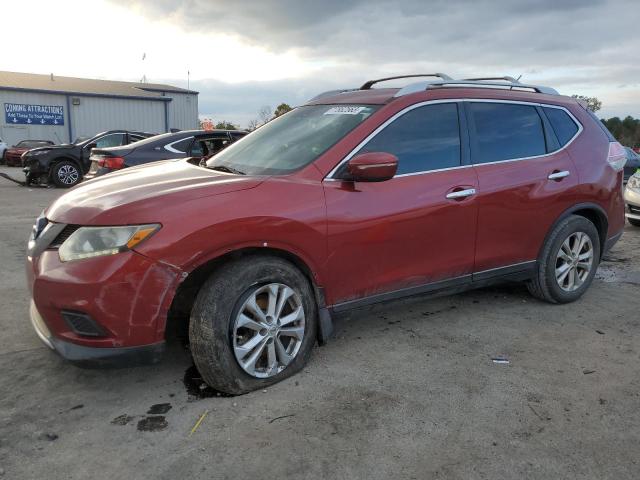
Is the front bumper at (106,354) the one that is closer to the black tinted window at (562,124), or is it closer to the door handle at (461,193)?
the door handle at (461,193)

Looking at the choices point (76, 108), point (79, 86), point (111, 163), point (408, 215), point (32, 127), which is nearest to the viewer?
point (408, 215)

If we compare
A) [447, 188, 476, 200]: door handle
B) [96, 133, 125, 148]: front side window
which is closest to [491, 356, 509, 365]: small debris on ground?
[447, 188, 476, 200]: door handle

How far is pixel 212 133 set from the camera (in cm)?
891

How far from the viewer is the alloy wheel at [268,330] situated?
116 inches

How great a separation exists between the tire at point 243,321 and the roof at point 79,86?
33483 mm

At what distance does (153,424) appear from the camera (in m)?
2.73

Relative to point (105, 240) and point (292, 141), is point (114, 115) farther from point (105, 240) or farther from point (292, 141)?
point (105, 240)

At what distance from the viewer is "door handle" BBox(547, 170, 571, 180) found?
423 centimetres

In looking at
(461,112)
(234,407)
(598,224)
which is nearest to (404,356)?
(234,407)

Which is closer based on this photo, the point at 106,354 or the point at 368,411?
the point at 106,354

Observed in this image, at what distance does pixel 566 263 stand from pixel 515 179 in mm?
1053

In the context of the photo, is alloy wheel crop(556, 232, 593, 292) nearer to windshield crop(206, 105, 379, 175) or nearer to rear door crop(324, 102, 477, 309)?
rear door crop(324, 102, 477, 309)

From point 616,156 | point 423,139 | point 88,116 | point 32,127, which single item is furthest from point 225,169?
point 88,116

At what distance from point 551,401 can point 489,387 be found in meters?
0.34
